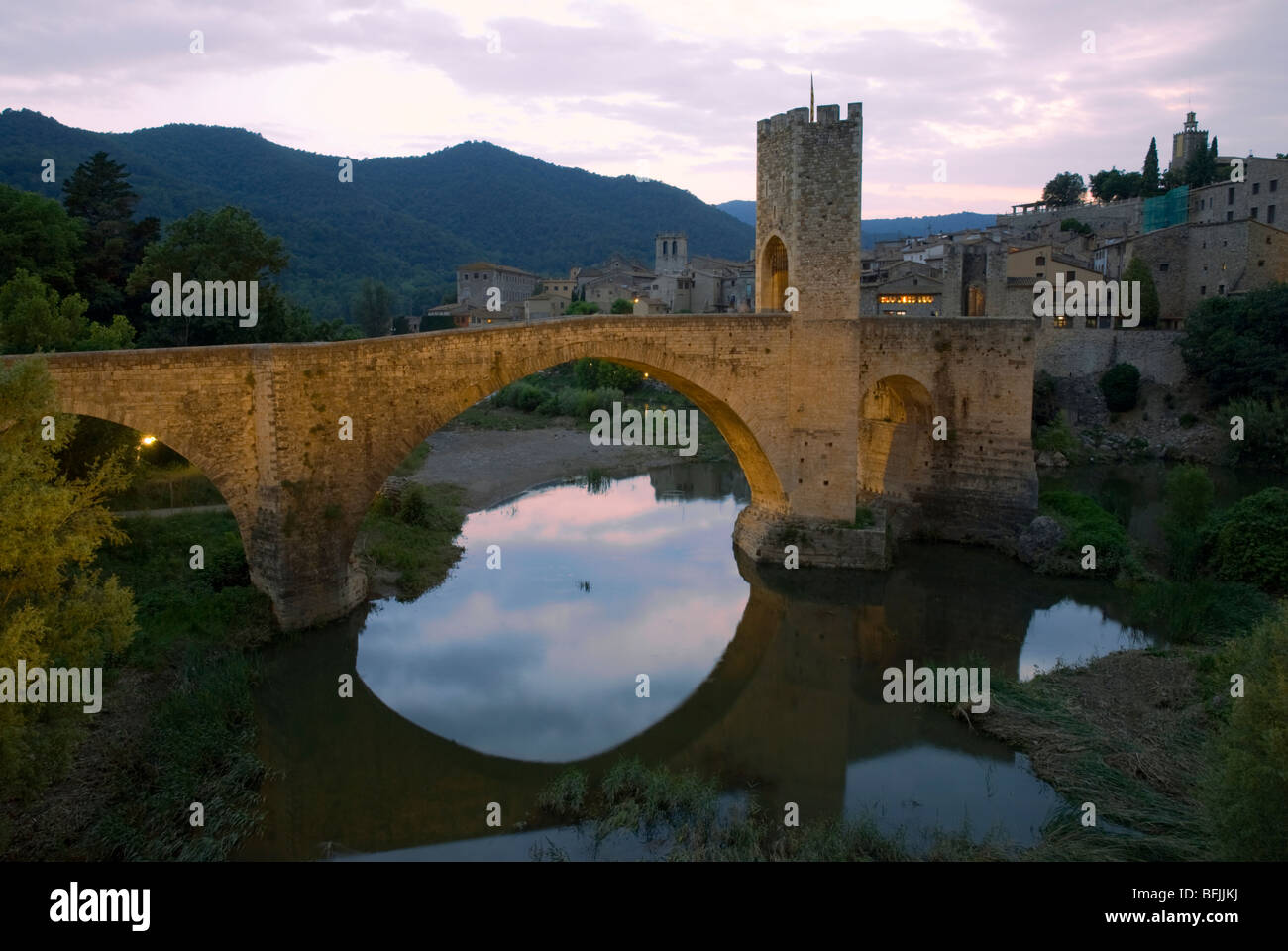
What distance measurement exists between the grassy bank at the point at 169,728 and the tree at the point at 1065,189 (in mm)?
58387

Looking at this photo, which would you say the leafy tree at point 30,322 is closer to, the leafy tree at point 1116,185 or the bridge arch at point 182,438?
the bridge arch at point 182,438

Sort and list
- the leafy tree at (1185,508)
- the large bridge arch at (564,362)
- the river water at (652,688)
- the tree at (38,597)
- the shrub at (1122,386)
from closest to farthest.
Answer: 1. the tree at (38,597)
2. the river water at (652,688)
3. the large bridge arch at (564,362)
4. the leafy tree at (1185,508)
5. the shrub at (1122,386)

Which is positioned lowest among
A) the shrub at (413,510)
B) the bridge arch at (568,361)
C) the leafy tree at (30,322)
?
the shrub at (413,510)

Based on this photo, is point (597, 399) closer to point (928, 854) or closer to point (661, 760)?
point (661, 760)

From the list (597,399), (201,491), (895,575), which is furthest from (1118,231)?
(201,491)

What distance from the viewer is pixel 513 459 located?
2822 centimetres

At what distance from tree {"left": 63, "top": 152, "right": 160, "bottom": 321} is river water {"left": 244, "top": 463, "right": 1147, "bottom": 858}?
37.2 ft

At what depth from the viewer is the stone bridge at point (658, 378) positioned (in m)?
11.9

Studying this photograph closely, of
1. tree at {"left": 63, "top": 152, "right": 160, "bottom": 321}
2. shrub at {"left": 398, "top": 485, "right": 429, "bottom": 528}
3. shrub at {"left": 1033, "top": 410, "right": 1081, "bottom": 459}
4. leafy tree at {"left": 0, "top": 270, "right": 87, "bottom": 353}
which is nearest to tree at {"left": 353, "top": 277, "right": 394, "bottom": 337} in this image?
tree at {"left": 63, "top": 152, "right": 160, "bottom": 321}

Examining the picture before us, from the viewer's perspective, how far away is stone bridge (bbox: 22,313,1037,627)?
38.9 feet

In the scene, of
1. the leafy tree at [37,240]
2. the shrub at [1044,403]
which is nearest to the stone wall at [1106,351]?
the shrub at [1044,403]

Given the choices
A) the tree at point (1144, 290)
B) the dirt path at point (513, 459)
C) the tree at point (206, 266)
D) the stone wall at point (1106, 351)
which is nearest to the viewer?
the tree at point (206, 266)

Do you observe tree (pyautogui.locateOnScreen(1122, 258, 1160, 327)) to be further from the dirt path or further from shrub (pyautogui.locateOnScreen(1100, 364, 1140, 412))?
the dirt path

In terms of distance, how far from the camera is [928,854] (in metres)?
7.78
